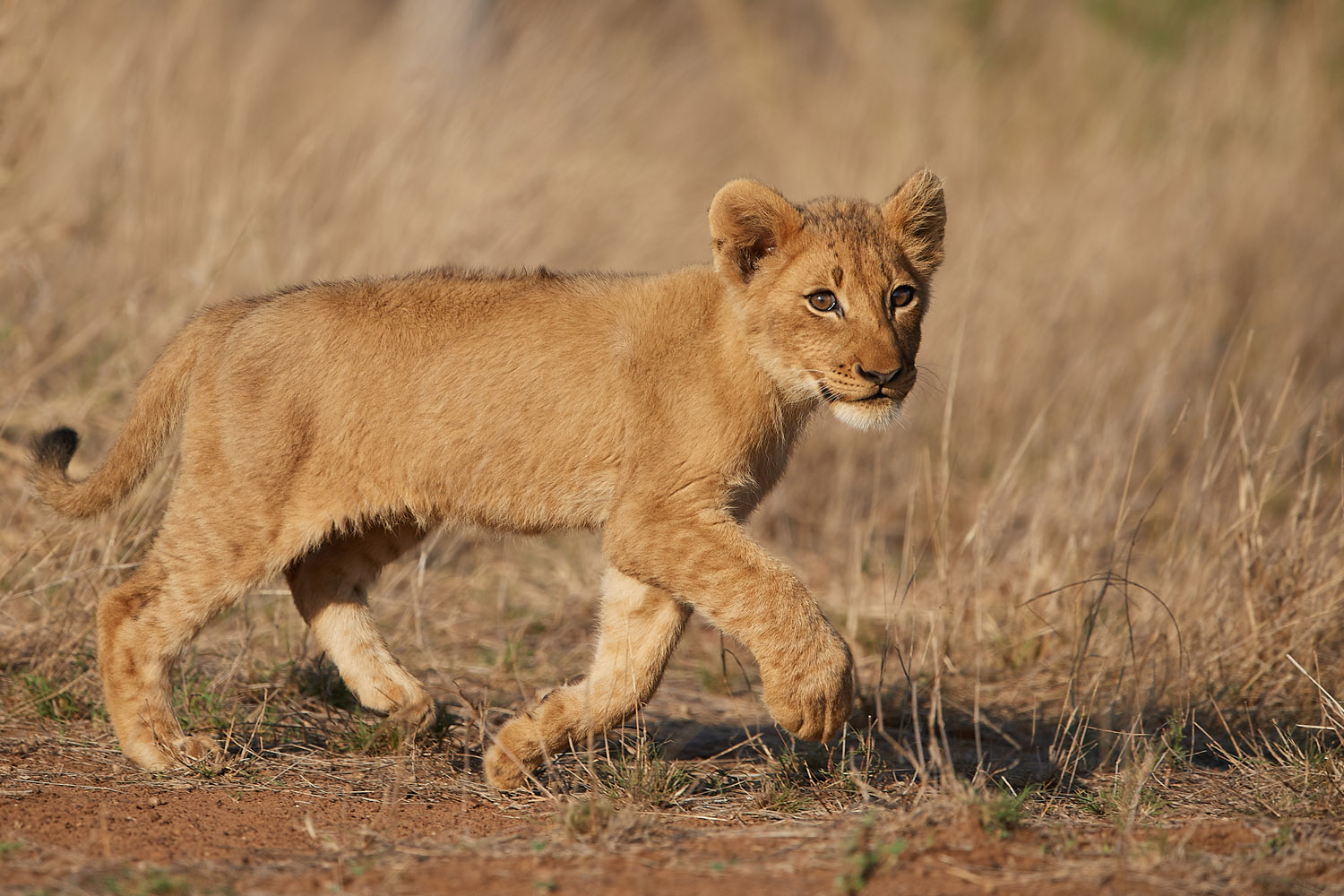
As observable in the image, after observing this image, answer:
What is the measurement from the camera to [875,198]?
10211mm

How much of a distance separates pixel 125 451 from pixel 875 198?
673 cm

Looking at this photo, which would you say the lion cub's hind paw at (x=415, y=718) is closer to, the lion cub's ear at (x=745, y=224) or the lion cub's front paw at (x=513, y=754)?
the lion cub's front paw at (x=513, y=754)

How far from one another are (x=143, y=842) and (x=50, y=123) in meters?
6.47

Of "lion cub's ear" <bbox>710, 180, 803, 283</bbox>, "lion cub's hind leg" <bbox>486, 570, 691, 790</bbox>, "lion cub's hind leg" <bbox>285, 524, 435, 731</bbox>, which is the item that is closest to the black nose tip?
"lion cub's ear" <bbox>710, 180, 803, 283</bbox>

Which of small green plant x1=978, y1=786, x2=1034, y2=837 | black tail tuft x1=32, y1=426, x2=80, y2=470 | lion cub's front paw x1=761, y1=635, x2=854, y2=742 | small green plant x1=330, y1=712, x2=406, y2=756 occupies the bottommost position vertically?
small green plant x1=978, y1=786, x2=1034, y2=837

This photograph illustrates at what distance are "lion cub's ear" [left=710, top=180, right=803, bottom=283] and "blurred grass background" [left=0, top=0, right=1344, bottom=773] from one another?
1.29 m

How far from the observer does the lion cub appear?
4492mm

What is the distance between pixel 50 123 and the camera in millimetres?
8719

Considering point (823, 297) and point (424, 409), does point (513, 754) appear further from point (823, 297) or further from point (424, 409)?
point (823, 297)

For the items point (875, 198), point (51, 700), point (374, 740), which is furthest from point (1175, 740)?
point (875, 198)

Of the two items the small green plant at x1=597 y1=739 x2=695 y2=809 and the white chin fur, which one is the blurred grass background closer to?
the white chin fur

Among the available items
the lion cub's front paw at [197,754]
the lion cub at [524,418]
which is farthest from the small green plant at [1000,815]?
the lion cub's front paw at [197,754]

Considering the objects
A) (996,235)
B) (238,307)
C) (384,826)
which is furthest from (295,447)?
(996,235)

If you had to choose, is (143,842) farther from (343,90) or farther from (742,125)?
(742,125)
